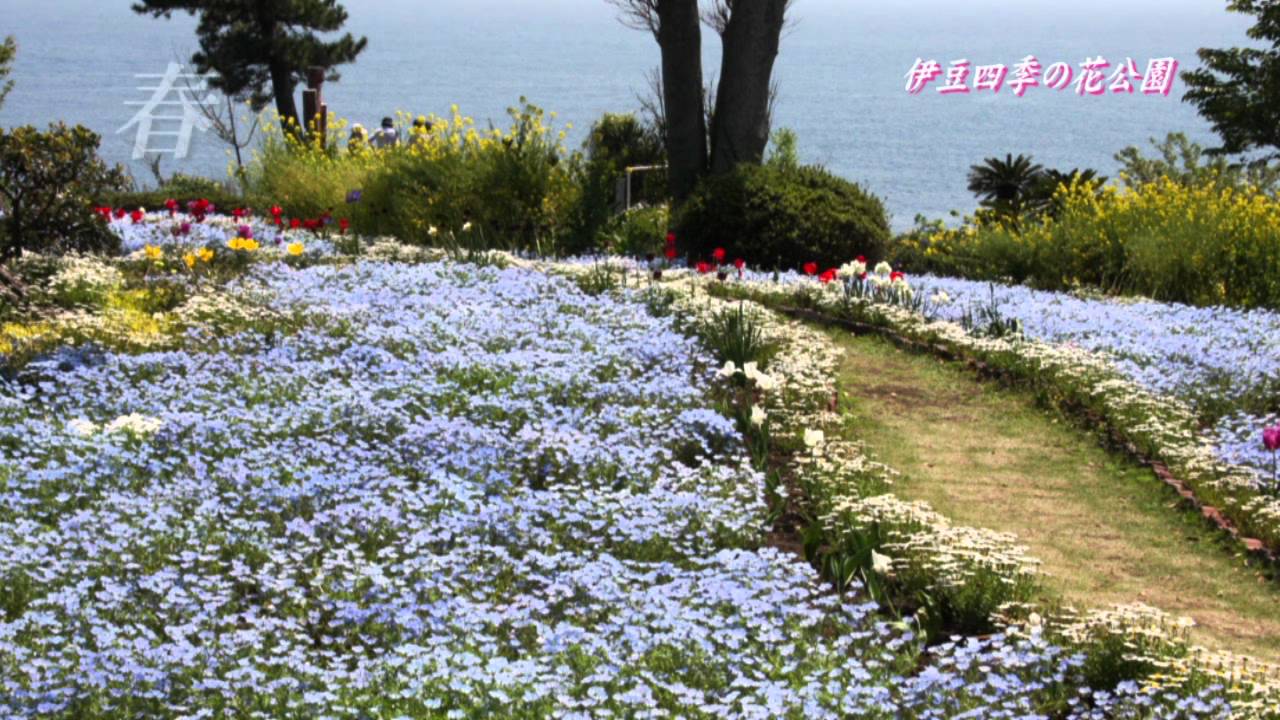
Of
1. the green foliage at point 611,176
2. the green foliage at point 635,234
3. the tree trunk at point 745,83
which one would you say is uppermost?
the tree trunk at point 745,83

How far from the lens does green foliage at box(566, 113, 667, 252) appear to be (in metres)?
15.7

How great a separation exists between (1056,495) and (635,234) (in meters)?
8.73

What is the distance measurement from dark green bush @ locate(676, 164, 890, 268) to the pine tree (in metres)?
20.4

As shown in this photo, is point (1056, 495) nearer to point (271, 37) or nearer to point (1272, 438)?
point (1272, 438)

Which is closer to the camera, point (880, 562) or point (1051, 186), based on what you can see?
point (880, 562)

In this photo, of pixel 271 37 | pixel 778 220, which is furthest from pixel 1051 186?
pixel 271 37

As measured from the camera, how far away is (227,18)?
33688 mm

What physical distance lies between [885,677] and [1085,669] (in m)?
0.79

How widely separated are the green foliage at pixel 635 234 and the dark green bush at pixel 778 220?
73 centimetres

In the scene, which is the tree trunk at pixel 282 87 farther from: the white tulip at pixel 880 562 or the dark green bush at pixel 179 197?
the white tulip at pixel 880 562

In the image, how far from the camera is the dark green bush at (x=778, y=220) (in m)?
14.2

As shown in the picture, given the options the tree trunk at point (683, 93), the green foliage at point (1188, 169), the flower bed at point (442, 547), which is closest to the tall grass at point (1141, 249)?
the tree trunk at point (683, 93)

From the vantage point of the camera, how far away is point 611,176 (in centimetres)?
1612

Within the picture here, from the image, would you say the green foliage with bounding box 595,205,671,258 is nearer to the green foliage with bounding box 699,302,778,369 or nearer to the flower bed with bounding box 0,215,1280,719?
the green foliage with bounding box 699,302,778,369
